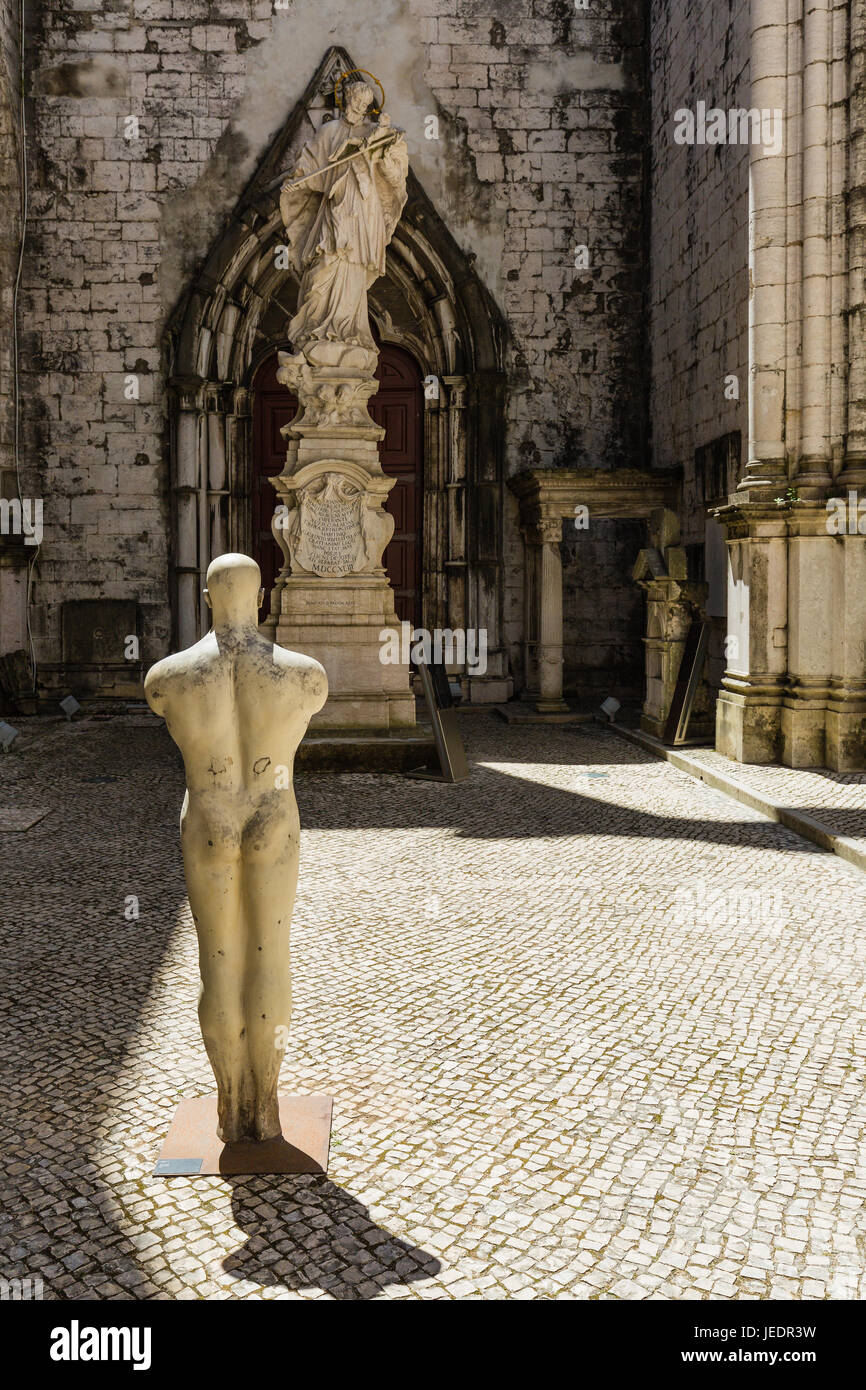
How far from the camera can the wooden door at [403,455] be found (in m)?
13.4

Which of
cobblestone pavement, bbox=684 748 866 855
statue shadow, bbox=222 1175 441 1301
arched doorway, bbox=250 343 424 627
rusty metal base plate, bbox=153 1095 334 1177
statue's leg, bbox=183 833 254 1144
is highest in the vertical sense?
arched doorway, bbox=250 343 424 627

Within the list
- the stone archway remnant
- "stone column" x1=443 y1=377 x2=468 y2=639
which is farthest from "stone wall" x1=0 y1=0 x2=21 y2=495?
the stone archway remnant

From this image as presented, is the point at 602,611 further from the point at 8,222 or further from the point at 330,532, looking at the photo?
the point at 8,222

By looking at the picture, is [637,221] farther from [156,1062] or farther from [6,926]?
[156,1062]

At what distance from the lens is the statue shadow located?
2.13 meters

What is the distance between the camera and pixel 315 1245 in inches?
88.9

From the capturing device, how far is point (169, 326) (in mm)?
12453

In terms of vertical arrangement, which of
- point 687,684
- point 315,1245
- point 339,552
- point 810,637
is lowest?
point 315,1245

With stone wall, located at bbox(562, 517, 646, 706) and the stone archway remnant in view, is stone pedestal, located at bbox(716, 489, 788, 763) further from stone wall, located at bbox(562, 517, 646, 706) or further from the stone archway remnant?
stone wall, located at bbox(562, 517, 646, 706)

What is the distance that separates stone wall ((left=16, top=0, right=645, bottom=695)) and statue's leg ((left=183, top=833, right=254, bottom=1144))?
10.4 meters

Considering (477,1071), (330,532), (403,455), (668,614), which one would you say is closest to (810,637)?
(668,614)

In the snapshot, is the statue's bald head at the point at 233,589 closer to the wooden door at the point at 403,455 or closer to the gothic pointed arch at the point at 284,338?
the gothic pointed arch at the point at 284,338

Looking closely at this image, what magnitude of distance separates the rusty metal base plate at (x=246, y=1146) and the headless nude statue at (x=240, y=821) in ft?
0.14

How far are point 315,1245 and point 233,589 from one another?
4.52 feet
